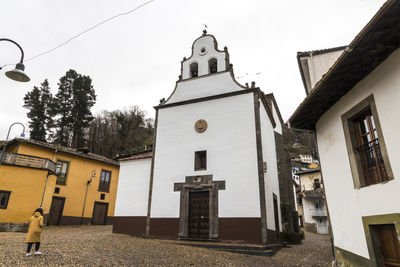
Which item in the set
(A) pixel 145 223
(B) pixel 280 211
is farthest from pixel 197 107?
(B) pixel 280 211

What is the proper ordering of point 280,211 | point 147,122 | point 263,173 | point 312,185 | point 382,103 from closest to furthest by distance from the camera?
point 382,103, point 263,173, point 280,211, point 312,185, point 147,122

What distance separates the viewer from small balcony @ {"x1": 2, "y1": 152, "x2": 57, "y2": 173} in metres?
16.8

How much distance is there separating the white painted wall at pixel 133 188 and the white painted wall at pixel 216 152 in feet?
3.77

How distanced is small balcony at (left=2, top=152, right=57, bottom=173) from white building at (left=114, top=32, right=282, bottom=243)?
6858mm

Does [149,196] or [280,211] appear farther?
[280,211]

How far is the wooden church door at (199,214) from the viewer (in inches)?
472

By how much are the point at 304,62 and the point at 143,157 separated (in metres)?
10.2

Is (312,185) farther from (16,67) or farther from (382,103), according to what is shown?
(16,67)

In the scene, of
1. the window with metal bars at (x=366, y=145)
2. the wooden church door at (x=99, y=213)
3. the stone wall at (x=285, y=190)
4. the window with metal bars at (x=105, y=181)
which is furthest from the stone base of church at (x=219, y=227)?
the window with metal bars at (x=105, y=181)

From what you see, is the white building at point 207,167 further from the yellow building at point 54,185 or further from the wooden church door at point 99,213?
the wooden church door at point 99,213

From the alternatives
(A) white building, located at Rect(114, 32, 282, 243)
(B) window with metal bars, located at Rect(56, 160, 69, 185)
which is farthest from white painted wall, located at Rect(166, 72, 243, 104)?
(B) window with metal bars, located at Rect(56, 160, 69, 185)

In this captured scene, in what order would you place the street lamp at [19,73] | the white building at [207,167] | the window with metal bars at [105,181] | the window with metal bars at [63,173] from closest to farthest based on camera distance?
the street lamp at [19,73], the white building at [207,167], the window with metal bars at [63,173], the window with metal bars at [105,181]

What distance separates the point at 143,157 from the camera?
15039 mm

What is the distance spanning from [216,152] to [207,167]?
91 centimetres
